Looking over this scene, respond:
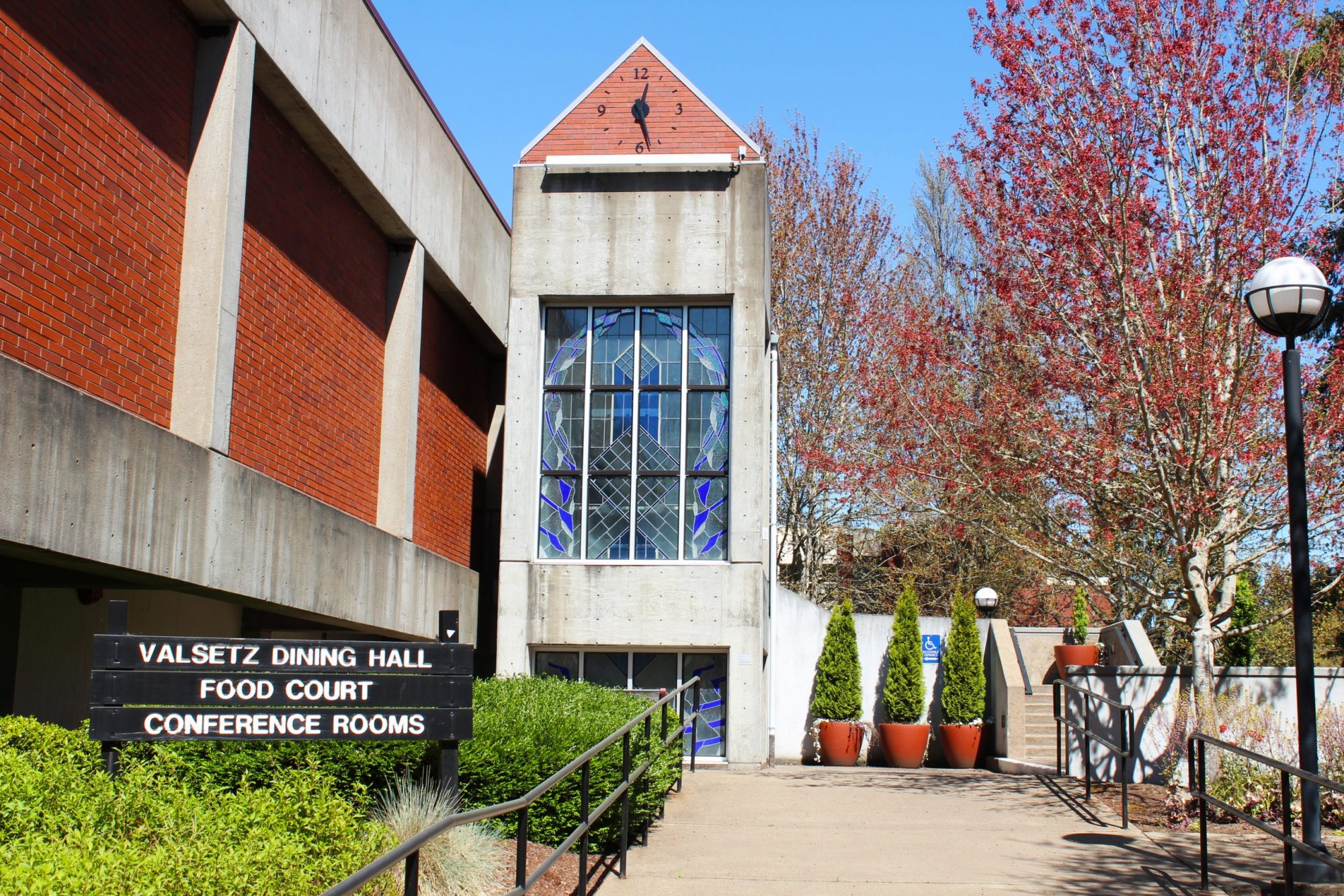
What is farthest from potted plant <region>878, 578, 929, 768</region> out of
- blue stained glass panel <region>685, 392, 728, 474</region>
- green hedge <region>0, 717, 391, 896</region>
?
green hedge <region>0, 717, 391, 896</region>

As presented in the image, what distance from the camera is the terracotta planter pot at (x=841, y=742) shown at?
18906 mm

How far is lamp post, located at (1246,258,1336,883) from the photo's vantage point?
7949mm

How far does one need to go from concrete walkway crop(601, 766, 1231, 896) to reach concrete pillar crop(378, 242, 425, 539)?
5404 mm

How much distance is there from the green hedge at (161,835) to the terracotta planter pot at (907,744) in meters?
12.7

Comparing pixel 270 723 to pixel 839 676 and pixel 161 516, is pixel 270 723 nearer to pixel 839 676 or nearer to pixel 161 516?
pixel 161 516

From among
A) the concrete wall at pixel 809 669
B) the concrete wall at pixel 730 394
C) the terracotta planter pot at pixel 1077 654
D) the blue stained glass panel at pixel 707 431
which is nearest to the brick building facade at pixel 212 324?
the concrete wall at pixel 730 394

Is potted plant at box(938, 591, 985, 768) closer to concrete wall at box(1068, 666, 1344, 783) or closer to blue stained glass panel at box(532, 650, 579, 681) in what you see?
concrete wall at box(1068, 666, 1344, 783)

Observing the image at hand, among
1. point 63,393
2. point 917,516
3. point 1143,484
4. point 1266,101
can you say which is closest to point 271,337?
point 63,393

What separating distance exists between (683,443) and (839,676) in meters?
4.61

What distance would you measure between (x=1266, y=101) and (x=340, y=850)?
40.0 ft

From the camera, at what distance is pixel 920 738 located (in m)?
18.8

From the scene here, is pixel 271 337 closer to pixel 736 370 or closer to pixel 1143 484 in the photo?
pixel 736 370

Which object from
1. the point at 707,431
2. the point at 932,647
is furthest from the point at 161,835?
the point at 932,647

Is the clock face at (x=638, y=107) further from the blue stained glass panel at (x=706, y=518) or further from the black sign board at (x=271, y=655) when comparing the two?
the black sign board at (x=271, y=655)
